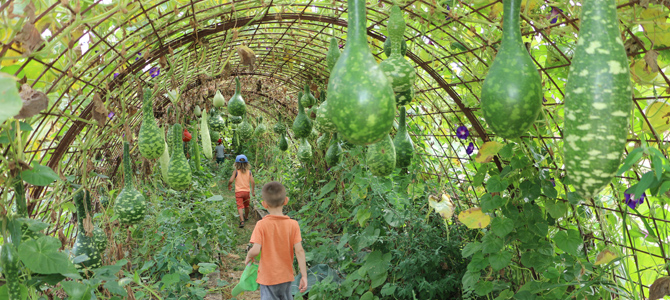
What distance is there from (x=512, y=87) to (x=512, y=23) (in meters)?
0.15

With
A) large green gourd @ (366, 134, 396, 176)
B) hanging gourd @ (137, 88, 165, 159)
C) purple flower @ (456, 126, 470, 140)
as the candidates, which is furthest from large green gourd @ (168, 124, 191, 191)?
purple flower @ (456, 126, 470, 140)

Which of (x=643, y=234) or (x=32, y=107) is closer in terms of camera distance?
(x=32, y=107)

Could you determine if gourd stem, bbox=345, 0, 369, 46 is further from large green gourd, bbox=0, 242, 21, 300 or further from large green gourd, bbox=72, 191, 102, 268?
large green gourd, bbox=72, 191, 102, 268

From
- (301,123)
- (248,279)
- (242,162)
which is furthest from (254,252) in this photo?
(242,162)

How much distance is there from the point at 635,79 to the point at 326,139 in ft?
10.5

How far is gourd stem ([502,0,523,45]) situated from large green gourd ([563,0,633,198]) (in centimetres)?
13

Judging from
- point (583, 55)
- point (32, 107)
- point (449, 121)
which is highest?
point (449, 121)

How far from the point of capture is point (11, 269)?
1.41 meters

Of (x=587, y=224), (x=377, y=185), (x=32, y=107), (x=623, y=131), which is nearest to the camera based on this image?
(x=623, y=131)

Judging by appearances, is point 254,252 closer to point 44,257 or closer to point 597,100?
point 44,257

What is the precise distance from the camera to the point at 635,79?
4.95ft

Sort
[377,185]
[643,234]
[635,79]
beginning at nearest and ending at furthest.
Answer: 1. [635,79]
2. [643,234]
3. [377,185]

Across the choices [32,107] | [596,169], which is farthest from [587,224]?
[32,107]

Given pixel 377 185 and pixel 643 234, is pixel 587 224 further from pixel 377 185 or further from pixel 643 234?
pixel 377 185
